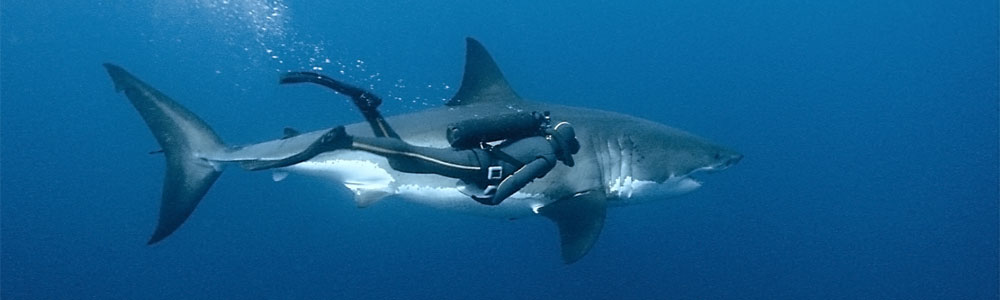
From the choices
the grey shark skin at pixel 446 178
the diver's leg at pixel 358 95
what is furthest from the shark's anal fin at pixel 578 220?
the diver's leg at pixel 358 95

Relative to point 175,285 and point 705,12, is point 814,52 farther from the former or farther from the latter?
point 175,285

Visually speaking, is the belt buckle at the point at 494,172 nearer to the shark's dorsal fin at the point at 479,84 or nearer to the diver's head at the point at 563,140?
the diver's head at the point at 563,140

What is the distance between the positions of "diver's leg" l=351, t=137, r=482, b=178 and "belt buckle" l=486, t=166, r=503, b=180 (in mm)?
64

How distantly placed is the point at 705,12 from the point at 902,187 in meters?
14.0

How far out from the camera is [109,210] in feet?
47.9

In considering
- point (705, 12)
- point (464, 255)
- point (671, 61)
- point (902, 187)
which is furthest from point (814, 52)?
point (464, 255)

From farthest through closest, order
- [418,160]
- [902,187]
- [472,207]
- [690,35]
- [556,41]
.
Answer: [690,35], [556,41], [902,187], [472,207], [418,160]

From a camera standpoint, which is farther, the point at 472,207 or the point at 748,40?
the point at 748,40

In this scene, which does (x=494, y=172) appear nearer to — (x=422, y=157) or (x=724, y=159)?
(x=422, y=157)

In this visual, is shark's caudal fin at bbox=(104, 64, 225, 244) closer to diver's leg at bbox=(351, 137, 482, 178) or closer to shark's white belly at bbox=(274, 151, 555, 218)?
shark's white belly at bbox=(274, 151, 555, 218)

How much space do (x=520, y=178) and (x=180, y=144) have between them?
131 inches

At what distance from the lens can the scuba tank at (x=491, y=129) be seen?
3.52m

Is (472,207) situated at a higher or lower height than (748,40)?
lower

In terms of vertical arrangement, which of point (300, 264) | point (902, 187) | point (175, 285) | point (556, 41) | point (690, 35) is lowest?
point (175, 285)
